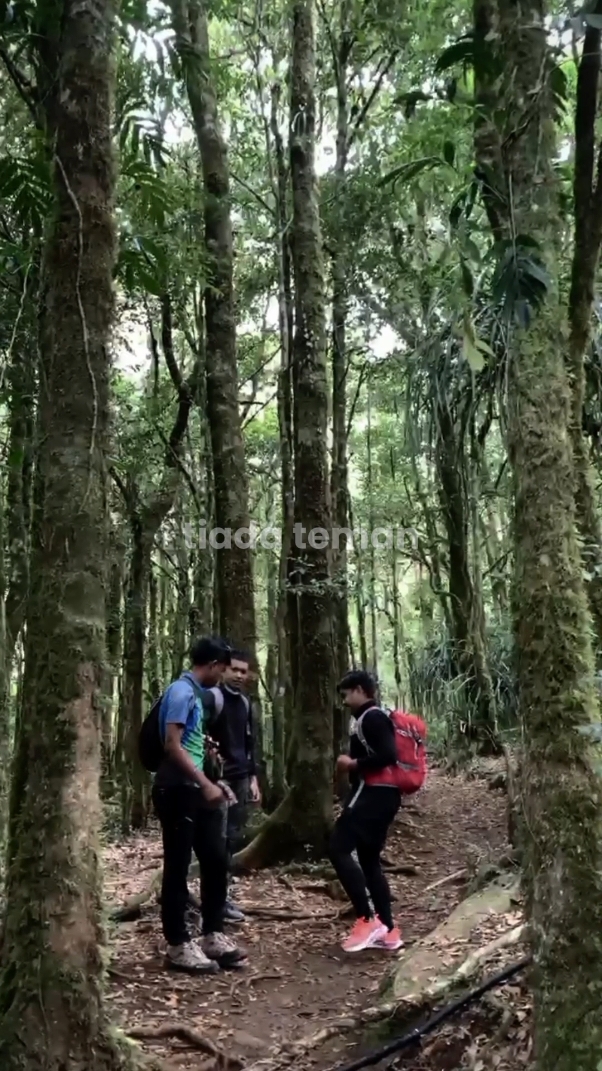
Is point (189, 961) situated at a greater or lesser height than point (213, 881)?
lesser

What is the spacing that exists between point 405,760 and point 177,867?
1.52 m

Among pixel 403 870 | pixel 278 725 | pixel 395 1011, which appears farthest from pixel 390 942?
pixel 278 725

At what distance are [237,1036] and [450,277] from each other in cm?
491

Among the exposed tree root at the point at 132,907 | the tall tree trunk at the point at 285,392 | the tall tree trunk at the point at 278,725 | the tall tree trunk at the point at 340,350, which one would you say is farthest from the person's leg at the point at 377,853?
the tall tree trunk at the point at 340,350

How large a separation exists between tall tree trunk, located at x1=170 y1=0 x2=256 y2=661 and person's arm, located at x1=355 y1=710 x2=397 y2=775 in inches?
89.7

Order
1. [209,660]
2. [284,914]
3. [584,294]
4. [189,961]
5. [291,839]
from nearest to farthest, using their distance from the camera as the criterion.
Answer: [584,294]
[189,961]
[209,660]
[284,914]
[291,839]

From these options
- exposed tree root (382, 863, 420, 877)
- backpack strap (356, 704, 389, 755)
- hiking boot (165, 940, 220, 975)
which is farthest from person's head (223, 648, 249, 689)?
exposed tree root (382, 863, 420, 877)

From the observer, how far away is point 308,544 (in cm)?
810

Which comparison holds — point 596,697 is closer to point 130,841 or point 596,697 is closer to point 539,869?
point 539,869

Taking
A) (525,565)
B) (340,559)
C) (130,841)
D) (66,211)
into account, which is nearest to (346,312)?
(340,559)

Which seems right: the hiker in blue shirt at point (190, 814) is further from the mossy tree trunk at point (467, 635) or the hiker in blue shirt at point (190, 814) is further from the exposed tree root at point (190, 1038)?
the mossy tree trunk at point (467, 635)

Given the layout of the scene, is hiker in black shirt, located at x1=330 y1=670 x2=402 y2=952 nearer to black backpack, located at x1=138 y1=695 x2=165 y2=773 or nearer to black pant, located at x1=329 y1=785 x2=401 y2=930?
black pant, located at x1=329 y1=785 x2=401 y2=930

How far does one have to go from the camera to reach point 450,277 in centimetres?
657

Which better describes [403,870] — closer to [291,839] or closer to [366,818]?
[291,839]
